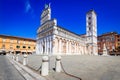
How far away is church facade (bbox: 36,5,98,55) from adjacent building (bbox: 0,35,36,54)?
47.1 ft

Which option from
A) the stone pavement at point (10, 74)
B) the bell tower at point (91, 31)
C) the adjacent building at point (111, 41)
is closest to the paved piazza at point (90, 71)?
the stone pavement at point (10, 74)

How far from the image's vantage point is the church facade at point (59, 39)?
42531 millimetres

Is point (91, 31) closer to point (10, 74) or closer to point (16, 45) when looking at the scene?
point (16, 45)

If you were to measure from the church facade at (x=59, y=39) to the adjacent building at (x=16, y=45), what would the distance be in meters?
14.4

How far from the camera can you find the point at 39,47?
2101 inches

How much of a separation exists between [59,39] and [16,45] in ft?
100

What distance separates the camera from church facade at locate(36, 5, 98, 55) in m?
42.5

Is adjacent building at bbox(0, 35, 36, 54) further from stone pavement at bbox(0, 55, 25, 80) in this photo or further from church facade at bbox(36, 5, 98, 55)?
stone pavement at bbox(0, 55, 25, 80)

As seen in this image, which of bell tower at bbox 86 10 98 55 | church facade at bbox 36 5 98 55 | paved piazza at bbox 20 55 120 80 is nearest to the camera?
paved piazza at bbox 20 55 120 80

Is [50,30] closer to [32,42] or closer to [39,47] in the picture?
[39,47]

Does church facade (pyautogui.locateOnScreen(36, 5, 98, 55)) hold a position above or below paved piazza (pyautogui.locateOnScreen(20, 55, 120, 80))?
above

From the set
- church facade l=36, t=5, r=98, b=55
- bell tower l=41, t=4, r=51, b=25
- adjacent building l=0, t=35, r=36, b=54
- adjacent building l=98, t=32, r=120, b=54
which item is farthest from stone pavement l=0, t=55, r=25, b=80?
adjacent building l=98, t=32, r=120, b=54

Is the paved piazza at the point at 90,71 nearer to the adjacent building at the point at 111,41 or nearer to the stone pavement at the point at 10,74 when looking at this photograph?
the stone pavement at the point at 10,74

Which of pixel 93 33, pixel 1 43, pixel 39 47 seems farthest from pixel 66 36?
pixel 1 43
